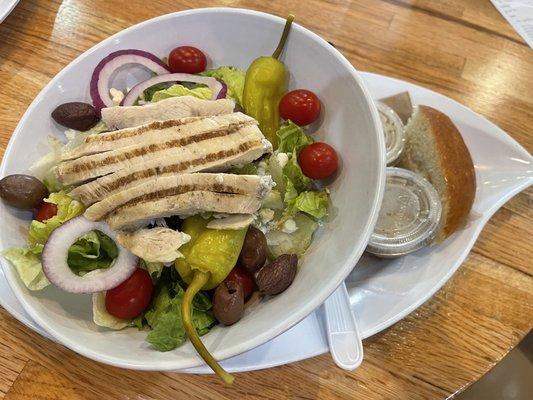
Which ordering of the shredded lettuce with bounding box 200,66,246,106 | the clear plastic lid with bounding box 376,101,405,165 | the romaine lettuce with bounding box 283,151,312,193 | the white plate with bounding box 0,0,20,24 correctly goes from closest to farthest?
1. the romaine lettuce with bounding box 283,151,312,193
2. the shredded lettuce with bounding box 200,66,246,106
3. the clear plastic lid with bounding box 376,101,405,165
4. the white plate with bounding box 0,0,20,24

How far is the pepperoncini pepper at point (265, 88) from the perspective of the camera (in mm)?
1125

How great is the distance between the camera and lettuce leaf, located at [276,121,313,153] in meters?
1.11

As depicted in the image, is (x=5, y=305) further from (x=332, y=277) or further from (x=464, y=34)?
(x=464, y=34)

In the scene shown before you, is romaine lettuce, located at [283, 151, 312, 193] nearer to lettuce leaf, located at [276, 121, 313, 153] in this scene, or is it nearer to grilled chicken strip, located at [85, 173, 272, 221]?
lettuce leaf, located at [276, 121, 313, 153]

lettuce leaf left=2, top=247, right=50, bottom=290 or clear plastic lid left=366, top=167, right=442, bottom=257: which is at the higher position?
clear plastic lid left=366, top=167, right=442, bottom=257

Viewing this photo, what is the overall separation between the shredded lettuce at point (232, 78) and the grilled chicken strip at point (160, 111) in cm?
16

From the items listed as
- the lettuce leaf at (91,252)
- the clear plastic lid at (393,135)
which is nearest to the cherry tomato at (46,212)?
the lettuce leaf at (91,252)

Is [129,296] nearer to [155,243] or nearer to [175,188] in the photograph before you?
[155,243]

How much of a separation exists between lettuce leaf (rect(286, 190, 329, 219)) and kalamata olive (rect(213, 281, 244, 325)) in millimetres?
220

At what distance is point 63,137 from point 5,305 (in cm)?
41

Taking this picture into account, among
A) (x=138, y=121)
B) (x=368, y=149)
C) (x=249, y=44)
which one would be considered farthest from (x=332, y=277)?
(x=249, y=44)

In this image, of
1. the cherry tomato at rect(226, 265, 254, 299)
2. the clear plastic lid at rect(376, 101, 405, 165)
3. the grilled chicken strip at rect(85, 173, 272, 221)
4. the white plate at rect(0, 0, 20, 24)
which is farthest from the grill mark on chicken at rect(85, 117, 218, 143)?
the white plate at rect(0, 0, 20, 24)

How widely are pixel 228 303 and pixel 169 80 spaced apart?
1.92 feet

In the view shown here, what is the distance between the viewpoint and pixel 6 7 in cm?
149
